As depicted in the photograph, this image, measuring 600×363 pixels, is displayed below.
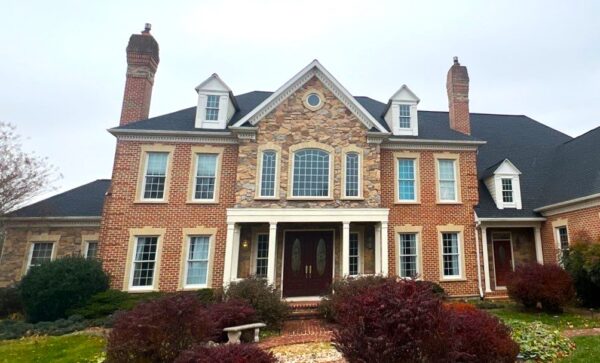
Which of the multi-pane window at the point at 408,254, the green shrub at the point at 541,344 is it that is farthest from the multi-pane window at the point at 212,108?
the green shrub at the point at 541,344

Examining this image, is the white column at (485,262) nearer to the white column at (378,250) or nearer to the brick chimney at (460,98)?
the white column at (378,250)

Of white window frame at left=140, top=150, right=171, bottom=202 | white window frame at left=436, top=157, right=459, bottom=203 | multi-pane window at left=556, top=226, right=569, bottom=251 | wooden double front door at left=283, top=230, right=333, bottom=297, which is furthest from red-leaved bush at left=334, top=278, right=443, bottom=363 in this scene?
multi-pane window at left=556, top=226, right=569, bottom=251

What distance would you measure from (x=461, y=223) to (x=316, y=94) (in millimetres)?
8843

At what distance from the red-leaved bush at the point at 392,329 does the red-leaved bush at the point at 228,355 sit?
1181 millimetres

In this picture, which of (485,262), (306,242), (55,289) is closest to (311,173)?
(306,242)

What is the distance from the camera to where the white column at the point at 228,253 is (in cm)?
1287

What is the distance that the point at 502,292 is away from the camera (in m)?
14.9

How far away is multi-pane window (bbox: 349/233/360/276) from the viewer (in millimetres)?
14703

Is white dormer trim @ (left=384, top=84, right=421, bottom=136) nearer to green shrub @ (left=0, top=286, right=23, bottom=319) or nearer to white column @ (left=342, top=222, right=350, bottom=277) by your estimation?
white column @ (left=342, top=222, right=350, bottom=277)

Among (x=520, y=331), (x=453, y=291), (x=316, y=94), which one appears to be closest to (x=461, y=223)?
(x=453, y=291)

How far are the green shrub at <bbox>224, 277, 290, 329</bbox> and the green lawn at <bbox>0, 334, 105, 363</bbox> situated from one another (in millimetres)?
3823

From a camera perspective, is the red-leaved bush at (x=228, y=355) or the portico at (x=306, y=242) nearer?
the red-leaved bush at (x=228, y=355)

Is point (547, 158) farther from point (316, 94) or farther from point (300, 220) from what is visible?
point (300, 220)

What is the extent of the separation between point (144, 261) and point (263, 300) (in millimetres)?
6043
